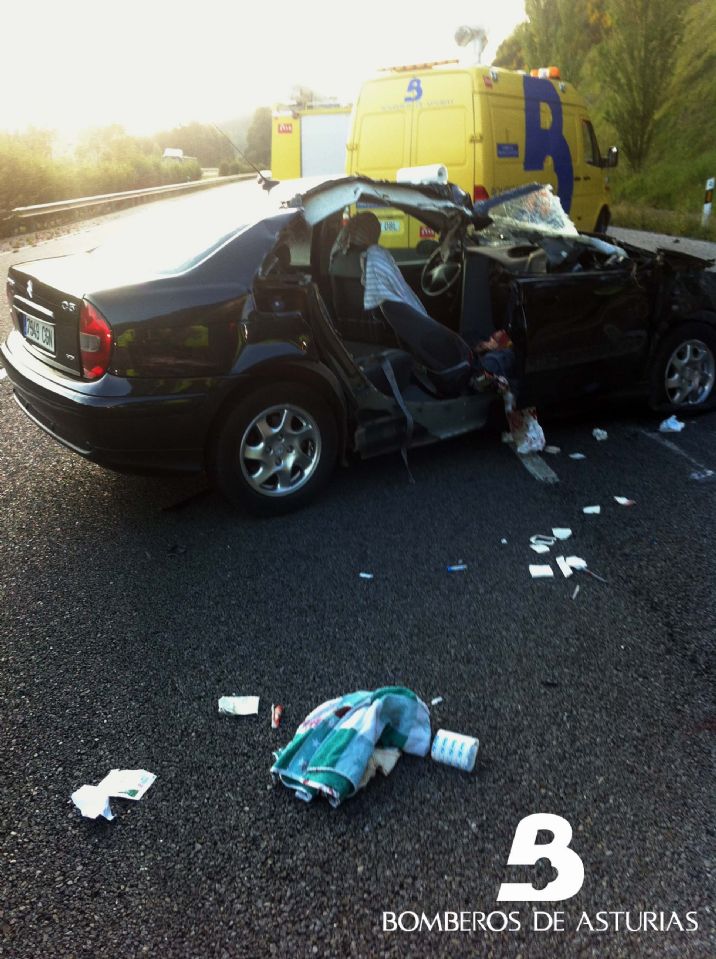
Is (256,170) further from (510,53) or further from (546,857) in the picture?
(510,53)

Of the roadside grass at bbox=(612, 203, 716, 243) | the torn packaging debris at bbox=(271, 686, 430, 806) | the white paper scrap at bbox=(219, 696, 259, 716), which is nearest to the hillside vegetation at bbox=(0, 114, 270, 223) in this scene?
the white paper scrap at bbox=(219, 696, 259, 716)

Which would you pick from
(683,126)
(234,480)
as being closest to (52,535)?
(234,480)

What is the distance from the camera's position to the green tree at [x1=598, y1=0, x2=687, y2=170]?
21062 millimetres

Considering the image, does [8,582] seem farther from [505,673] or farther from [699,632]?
[699,632]

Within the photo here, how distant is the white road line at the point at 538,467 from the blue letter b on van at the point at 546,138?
5476mm

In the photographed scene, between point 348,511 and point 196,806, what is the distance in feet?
7.26

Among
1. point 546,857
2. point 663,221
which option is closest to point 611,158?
point 663,221

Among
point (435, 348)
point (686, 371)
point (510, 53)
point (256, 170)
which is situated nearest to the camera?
point (256, 170)

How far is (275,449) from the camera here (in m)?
4.28

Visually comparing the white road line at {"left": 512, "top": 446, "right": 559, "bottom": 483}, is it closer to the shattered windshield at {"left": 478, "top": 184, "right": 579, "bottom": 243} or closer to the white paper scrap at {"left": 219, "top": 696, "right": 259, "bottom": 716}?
the shattered windshield at {"left": 478, "top": 184, "right": 579, "bottom": 243}

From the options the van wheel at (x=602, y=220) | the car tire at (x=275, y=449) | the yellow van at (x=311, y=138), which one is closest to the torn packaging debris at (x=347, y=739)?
the car tire at (x=275, y=449)

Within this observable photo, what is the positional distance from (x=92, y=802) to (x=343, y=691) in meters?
0.91

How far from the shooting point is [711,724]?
109 inches

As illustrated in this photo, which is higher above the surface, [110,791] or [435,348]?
[435,348]
